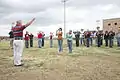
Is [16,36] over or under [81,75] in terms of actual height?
over

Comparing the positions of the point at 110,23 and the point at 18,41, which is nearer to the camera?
the point at 18,41

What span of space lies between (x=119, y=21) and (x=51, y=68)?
8328 cm

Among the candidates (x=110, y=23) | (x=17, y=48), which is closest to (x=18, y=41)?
(x=17, y=48)

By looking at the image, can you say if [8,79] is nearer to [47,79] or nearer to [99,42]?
[47,79]

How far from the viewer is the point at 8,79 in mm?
8578

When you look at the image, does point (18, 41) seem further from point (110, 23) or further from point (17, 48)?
point (110, 23)

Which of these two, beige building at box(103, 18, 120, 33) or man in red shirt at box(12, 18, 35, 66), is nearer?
man in red shirt at box(12, 18, 35, 66)

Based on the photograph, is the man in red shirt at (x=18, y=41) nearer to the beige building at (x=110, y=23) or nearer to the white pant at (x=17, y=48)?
the white pant at (x=17, y=48)

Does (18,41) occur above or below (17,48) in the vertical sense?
above

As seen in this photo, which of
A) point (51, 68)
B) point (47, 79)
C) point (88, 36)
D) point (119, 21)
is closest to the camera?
point (47, 79)

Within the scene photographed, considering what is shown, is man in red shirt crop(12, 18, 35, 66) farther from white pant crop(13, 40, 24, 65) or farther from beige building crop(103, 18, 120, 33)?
beige building crop(103, 18, 120, 33)

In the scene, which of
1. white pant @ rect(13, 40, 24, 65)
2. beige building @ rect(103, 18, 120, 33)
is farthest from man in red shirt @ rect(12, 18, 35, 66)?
beige building @ rect(103, 18, 120, 33)

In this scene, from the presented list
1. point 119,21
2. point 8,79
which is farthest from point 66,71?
point 119,21

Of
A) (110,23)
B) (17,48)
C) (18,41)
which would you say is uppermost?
(110,23)
